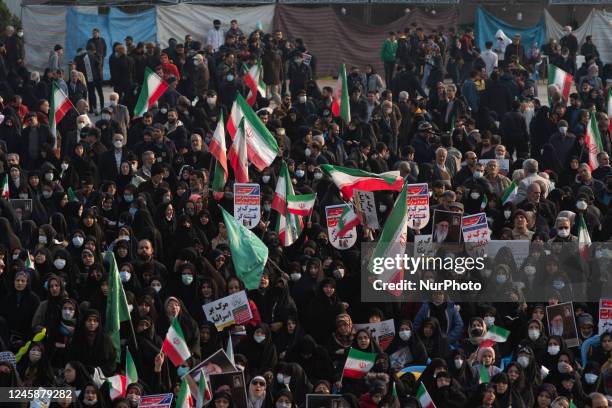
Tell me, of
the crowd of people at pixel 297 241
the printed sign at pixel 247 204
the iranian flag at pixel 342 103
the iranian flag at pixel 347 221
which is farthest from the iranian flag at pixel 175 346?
the iranian flag at pixel 342 103

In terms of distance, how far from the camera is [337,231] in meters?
16.7

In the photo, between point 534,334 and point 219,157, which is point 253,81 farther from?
point 534,334

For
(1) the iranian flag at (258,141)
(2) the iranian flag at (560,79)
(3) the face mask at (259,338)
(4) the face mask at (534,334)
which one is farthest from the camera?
(2) the iranian flag at (560,79)

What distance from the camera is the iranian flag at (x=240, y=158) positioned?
61.0 feet

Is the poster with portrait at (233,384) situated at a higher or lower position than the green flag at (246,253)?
lower

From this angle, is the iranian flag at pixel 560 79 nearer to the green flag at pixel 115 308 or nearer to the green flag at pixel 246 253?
the green flag at pixel 246 253

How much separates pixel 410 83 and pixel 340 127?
154 inches

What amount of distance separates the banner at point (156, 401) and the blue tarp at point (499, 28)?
20525 millimetres

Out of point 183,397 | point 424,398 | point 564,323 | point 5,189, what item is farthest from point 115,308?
point 5,189

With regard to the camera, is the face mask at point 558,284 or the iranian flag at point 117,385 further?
the face mask at point 558,284

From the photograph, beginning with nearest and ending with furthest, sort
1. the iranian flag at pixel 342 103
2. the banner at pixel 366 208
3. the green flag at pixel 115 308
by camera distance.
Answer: the green flag at pixel 115 308 → the banner at pixel 366 208 → the iranian flag at pixel 342 103

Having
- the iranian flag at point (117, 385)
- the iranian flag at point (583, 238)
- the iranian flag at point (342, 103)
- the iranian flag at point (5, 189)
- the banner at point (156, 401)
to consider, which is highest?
the iranian flag at point (342, 103)

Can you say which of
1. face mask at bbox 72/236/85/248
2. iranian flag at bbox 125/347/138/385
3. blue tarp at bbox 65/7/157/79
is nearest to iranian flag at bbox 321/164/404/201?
face mask at bbox 72/236/85/248

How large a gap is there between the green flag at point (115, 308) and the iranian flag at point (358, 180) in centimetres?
357
